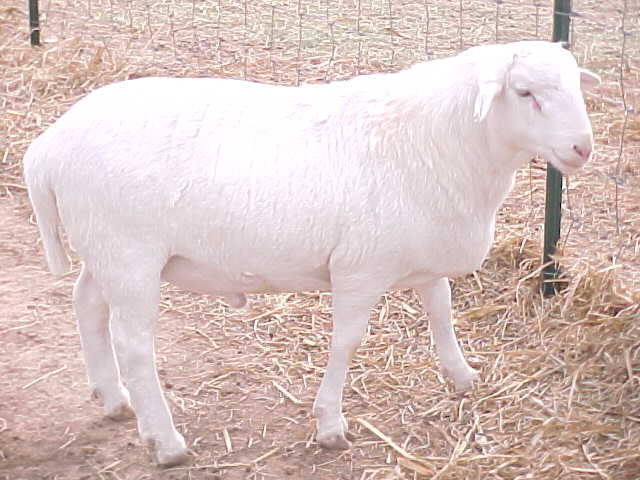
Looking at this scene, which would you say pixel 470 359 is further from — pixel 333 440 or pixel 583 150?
pixel 583 150

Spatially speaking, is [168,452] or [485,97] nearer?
[485,97]

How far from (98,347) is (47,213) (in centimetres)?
53

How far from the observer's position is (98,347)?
3.57 metres

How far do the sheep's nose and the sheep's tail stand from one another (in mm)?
1636

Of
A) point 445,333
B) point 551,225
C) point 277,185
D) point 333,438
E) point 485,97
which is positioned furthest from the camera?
point 551,225

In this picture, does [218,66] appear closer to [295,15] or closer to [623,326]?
[295,15]

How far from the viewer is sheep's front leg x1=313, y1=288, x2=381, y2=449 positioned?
10.7 feet

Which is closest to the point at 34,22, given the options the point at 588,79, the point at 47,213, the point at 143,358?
the point at 47,213

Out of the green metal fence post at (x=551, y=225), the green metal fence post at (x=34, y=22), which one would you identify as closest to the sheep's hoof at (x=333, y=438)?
the green metal fence post at (x=551, y=225)

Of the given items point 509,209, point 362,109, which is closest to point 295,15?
point 509,209

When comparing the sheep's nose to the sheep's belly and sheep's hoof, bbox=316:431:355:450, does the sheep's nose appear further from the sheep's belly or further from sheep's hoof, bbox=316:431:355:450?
sheep's hoof, bbox=316:431:355:450

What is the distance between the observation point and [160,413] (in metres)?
3.33

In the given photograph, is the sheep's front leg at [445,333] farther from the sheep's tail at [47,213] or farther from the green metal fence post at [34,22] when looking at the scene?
the green metal fence post at [34,22]

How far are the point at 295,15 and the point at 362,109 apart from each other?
4.39m
